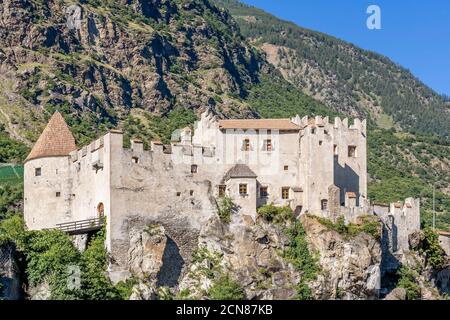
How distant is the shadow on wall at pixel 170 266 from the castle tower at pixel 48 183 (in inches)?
350

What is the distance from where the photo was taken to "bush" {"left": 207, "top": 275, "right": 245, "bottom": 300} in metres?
70.5

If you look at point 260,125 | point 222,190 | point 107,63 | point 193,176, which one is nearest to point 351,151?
point 260,125

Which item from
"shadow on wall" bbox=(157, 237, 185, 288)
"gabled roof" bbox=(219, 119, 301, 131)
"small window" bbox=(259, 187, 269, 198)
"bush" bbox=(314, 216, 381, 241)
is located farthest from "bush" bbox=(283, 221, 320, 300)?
"shadow on wall" bbox=(157, 237, 185, 288)

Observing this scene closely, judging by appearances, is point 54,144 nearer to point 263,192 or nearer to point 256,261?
point 263,192

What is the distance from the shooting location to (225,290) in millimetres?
70750

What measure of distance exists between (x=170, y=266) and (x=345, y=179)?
51.5 ft

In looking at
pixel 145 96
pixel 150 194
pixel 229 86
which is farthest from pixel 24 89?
pixel 150 194

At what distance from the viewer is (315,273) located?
2933 inches

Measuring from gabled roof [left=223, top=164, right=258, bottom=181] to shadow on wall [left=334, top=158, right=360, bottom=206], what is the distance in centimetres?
723

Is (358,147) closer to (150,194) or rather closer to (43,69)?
(150,194)

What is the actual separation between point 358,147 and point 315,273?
40.0ft

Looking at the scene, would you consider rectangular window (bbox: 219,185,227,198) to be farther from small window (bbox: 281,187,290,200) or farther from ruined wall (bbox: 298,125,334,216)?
ruined wall (bbox: 298,125,334,216)

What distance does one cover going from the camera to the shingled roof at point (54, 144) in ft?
258

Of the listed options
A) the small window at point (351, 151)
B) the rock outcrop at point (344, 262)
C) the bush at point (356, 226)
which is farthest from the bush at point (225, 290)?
the small window at point (351, 151)
